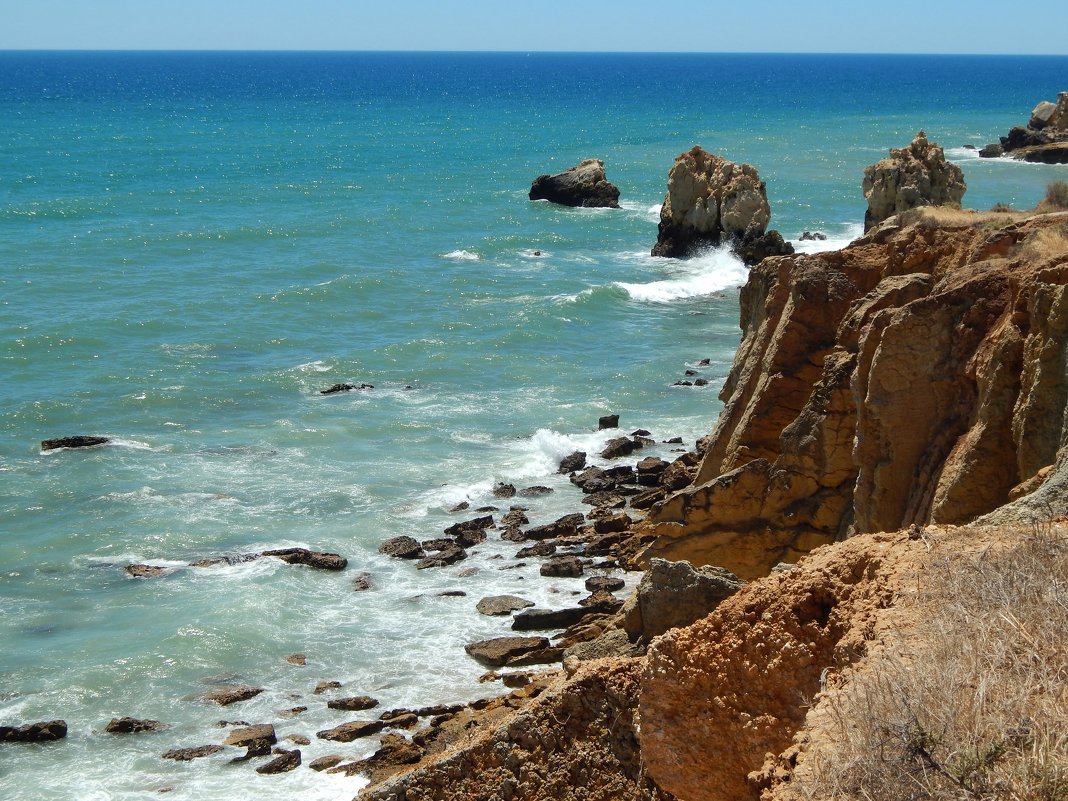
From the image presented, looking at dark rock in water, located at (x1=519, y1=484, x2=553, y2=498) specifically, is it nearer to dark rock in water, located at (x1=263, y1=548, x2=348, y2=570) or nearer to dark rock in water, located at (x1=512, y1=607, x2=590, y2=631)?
A: dark rock in water, located at (x1=263, y1=548, x2=348, y2=570)

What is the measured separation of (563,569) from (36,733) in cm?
918

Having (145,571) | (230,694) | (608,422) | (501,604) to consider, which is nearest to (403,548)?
(501,604)

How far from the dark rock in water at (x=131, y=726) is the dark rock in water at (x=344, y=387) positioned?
18232mm

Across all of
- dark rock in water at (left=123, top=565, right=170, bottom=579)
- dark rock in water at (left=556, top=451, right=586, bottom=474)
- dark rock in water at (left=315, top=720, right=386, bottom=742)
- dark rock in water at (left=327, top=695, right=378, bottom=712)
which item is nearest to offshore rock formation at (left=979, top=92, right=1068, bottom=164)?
dark rock in water at (left=556, top=451, right=586, bottom=474)

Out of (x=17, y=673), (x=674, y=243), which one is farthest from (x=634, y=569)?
(x=674, y=243)

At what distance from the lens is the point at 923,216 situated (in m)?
20.3

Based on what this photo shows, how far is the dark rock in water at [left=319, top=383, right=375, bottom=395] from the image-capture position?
118 ft

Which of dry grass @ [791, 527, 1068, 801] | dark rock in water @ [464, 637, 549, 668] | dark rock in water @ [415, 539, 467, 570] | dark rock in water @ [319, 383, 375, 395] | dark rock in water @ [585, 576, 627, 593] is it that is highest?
dry grass @ [791, 527, 1068, 801]

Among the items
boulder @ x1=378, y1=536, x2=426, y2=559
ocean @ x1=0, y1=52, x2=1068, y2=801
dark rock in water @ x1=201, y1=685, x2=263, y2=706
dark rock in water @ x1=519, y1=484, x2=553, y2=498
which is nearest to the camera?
dark rock in water @ x1=201, y1=685, x2=263, y2=706

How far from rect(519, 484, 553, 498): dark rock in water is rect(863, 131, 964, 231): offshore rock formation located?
27.0m

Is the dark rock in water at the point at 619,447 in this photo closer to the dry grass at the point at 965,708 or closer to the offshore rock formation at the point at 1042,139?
the dry grass at the point at 965,708

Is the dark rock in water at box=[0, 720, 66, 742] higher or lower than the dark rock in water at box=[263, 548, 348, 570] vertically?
lower

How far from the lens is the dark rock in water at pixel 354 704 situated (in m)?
18.3

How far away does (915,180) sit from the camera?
163ft
